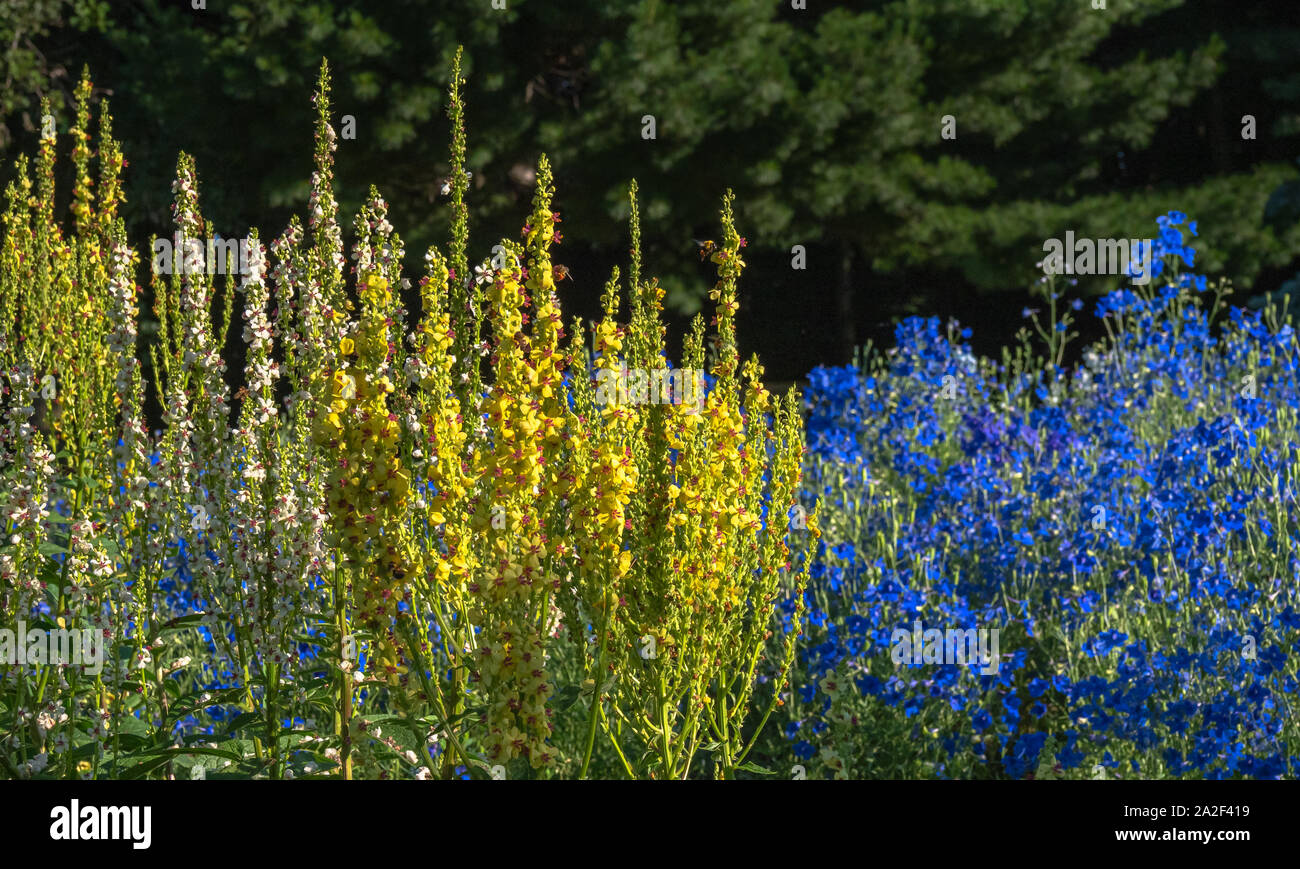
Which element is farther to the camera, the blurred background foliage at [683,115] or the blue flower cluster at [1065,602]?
the blurred background foliage at [683,115]

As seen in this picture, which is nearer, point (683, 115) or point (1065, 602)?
point (1065, 602)

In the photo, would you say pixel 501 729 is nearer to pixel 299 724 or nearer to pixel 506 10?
pixel 299 724

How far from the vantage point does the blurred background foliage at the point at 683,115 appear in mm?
12383

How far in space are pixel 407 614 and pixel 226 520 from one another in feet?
1.56

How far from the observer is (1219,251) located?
46.9 feet

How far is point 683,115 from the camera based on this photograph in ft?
40.6

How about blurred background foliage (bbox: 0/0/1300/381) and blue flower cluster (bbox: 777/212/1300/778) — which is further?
blurred background foliage (bbox: 0/0/1300/381)

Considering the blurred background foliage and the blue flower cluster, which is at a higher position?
the blurred background foliage

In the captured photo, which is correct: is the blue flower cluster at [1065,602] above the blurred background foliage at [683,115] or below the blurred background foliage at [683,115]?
below

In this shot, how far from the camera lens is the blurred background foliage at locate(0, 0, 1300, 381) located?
12.4 metres

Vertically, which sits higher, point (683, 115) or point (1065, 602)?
point (683, 115)
